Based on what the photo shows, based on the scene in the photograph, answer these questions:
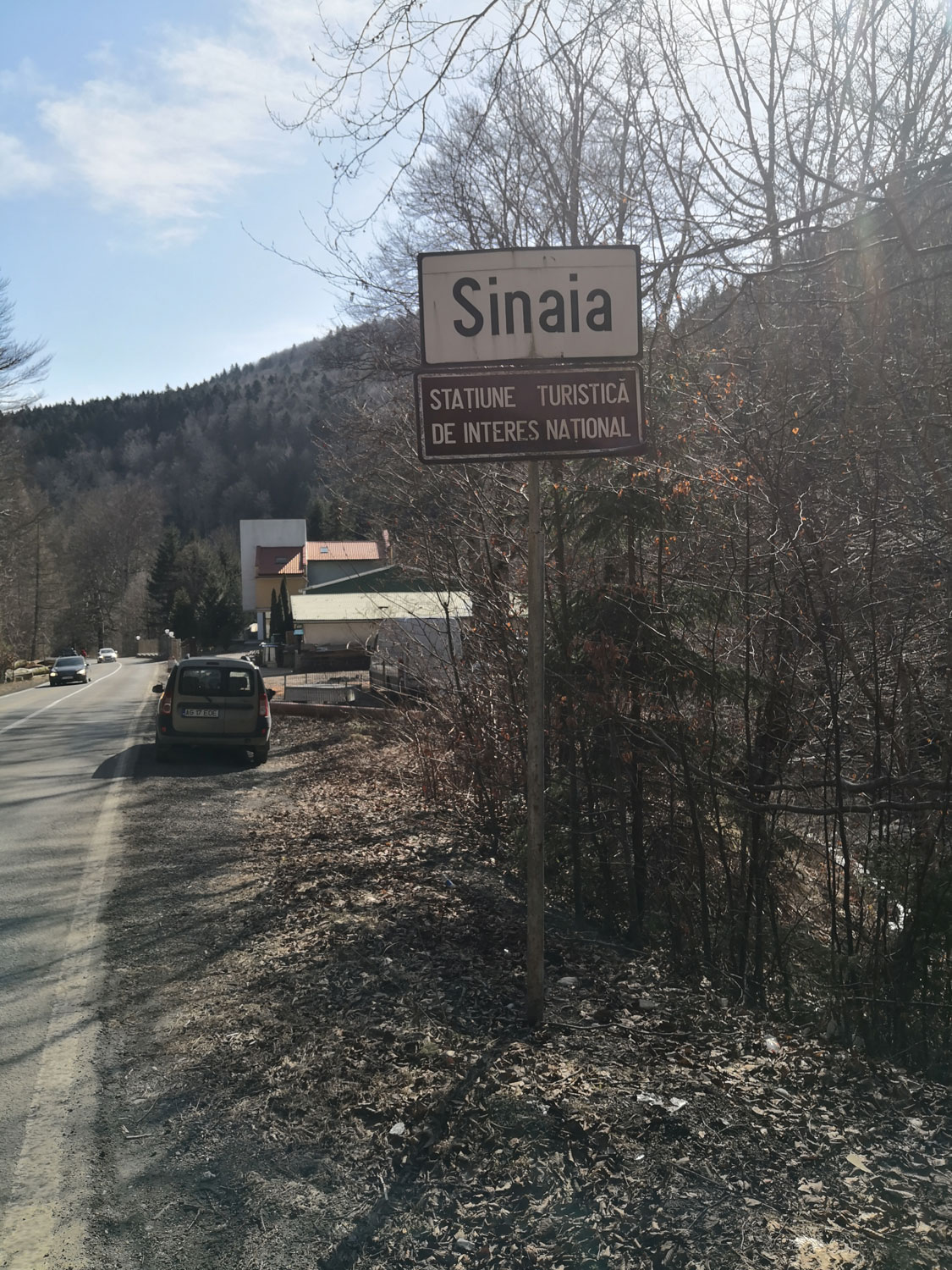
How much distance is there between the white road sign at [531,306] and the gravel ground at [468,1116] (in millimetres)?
2932

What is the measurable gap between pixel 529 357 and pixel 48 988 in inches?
158

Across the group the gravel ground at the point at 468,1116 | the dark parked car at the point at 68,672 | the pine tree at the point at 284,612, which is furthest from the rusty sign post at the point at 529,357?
the pine tree at the point at 284,612

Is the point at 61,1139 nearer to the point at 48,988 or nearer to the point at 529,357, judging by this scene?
the point at 48,988

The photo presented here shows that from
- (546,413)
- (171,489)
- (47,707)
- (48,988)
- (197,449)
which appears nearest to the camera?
(546,413)

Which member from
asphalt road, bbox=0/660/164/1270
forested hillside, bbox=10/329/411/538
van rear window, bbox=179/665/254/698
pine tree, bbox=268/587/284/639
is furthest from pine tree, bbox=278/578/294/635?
asphalt road, bbox=0/660/164/1270

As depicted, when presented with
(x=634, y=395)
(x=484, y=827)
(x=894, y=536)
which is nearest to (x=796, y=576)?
(x=894, y=536)

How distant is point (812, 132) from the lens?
28.5 ft

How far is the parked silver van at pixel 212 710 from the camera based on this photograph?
15.2m

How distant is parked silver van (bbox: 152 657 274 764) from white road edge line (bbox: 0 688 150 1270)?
9.08 meters

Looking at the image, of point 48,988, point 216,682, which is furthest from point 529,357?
point 216,682

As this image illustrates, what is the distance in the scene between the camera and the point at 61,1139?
3.74m

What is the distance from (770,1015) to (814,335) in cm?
498

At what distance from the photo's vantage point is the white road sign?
4281 mm

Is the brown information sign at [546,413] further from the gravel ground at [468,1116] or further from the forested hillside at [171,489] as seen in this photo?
the forested hillside at [171,489]
